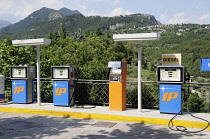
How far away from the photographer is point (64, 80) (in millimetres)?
8836

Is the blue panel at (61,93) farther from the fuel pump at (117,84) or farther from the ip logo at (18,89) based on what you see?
the fuel pump at (117,84)

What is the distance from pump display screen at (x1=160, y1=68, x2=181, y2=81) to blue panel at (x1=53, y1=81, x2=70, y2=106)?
3.46m

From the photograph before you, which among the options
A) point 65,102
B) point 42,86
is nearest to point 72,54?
point 42,86

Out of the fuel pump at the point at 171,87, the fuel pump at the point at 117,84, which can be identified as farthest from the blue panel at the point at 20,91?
the fuel pump at the point at 171,87

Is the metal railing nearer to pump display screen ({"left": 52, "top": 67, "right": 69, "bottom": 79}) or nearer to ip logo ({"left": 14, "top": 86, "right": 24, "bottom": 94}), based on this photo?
pump display screen ({"left": 52, "top": 67, "right": 69, "bottom": 79})

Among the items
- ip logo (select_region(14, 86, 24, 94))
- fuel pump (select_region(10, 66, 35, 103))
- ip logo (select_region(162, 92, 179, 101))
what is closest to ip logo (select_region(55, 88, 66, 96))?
fuel pump (select_region(10, 66, 35, 103))

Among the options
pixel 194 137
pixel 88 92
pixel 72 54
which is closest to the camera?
pixel 194 137

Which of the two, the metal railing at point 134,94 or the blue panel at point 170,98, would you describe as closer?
the blue panel at point 170,98

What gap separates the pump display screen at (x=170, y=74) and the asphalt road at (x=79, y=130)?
152 centimetres

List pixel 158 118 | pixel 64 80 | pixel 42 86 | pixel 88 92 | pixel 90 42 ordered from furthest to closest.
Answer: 1. pixel 90 42
2. pixel 42 86
3. pixel 88 92
4. pixel 64 80
5. pixel 158 118

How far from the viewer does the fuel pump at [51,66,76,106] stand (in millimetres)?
8836

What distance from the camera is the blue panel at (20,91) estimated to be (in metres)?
9.58

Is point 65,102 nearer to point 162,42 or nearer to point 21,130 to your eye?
point 21,130

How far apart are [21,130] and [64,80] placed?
9.10ft
